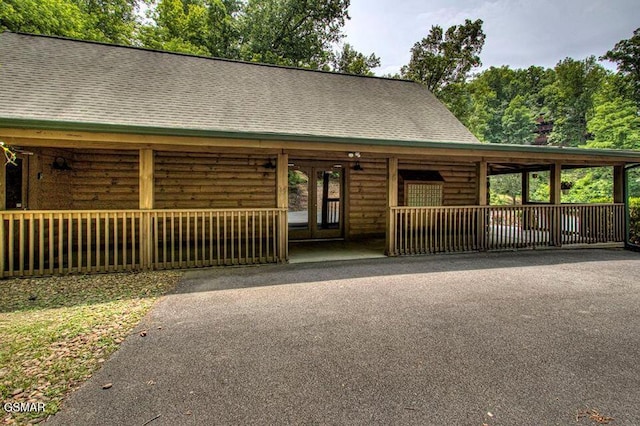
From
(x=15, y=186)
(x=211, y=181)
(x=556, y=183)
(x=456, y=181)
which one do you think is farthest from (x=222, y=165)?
(x=556, y=183)

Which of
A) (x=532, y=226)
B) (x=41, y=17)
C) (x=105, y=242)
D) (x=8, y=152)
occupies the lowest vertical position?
(x=105, y=242)

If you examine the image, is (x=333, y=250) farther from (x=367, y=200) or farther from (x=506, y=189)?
(x=506, y=189)

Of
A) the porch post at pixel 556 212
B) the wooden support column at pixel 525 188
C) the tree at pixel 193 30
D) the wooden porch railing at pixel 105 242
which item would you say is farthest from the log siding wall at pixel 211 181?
the tree at pixel 193 30

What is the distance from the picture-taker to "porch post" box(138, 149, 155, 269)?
5117 millimetres

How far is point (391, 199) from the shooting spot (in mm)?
6449

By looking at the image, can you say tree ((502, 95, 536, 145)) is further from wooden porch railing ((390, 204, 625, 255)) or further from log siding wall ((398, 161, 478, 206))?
wooden porch railing ((390, 204, 625, 255))

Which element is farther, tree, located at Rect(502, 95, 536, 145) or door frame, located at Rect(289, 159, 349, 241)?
tree, located at Rect(502, 95, 536, 145)

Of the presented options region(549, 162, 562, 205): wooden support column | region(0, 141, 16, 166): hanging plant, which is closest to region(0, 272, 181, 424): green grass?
region(0, 141, 16, 166): hanging plant

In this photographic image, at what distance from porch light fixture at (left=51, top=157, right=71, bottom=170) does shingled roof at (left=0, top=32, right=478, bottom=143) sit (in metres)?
1.26

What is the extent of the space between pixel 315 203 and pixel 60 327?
6300 mm

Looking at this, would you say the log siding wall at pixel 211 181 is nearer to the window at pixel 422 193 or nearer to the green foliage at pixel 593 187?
the window at pixel 422 193

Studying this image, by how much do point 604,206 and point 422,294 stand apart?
6.94 m

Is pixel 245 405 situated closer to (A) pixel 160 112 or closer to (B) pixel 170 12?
(A) pixel 160 112
